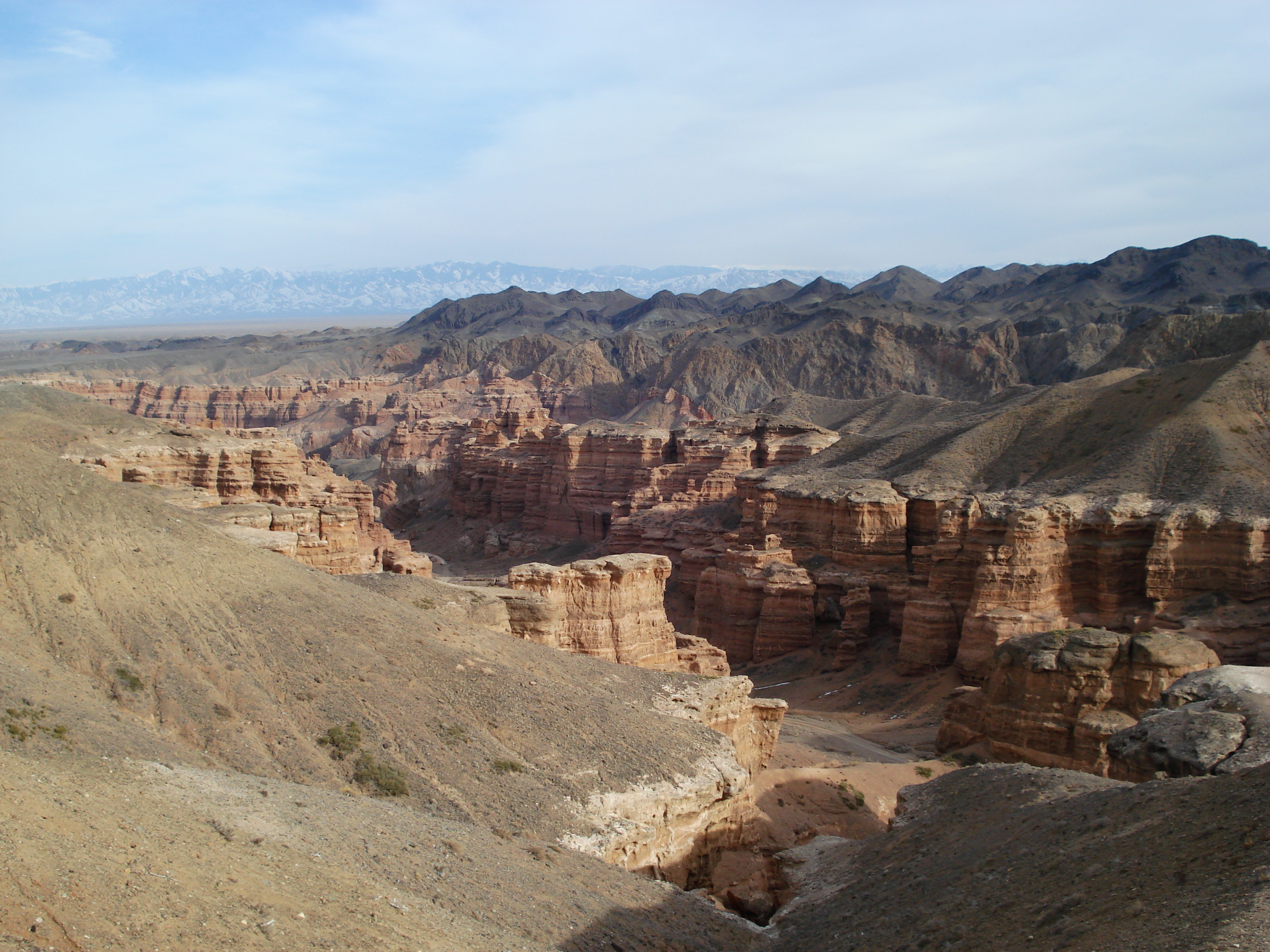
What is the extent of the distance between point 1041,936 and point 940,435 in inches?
1648

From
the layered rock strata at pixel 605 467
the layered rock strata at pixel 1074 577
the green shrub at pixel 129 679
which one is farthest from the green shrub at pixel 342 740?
the layered rock strata at pixel 605 467

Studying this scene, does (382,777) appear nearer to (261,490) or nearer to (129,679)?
(129,679)

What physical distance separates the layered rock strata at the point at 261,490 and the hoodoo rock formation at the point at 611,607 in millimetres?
6767

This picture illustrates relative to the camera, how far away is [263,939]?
375 inches

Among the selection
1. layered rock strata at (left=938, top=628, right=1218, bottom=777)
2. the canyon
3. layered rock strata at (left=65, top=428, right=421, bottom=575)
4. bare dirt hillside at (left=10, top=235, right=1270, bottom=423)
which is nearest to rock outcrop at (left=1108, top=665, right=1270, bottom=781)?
the canyon

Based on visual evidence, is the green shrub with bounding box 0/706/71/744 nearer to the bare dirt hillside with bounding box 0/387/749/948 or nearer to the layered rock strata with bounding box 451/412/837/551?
the bare dirt hillside with bounding box 0/387/749/948

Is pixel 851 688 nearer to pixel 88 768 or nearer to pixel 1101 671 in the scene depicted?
pixel 1101 671

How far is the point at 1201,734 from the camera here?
61.4 ft

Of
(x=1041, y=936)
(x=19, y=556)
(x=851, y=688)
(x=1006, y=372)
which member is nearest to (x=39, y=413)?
(x=19, y=556)

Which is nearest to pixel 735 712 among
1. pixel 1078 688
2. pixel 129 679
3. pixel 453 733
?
pixel 453 733

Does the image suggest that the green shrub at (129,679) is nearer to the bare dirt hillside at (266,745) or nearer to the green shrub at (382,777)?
the bare dirt hillside at (266,745)

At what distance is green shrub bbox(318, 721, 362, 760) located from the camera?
16234mm

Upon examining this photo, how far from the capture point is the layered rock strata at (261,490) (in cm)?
3042

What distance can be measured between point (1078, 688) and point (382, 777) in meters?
18.0
